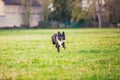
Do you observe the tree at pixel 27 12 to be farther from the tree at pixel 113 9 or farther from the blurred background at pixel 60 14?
the tree at pixel 113 9

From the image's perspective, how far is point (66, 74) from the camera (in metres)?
9.08

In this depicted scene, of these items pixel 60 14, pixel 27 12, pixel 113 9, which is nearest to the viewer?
pixel 113 9

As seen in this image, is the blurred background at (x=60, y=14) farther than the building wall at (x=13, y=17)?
No

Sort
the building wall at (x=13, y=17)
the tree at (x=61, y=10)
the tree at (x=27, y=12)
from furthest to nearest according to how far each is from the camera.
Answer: the tree at (x=27, y=12) → the tree at (x=61, y=10) → the building wall at (x=13, y=17)

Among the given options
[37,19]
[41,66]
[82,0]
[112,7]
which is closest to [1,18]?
[37,19]

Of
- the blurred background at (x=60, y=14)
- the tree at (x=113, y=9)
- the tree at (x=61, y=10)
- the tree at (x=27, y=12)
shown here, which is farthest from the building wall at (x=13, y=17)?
the tree at (x=113, y=9)

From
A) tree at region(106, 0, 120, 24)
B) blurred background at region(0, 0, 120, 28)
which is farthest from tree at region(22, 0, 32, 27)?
tree at region(106, 0, 120, 24)

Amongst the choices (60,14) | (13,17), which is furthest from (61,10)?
(13,17)

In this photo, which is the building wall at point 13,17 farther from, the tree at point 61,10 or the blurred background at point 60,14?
the tree at point 61,10

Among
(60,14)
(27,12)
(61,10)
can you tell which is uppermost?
(61,10)

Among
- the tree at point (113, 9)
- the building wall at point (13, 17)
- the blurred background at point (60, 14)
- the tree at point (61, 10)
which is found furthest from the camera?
the tree at point (61, 10)

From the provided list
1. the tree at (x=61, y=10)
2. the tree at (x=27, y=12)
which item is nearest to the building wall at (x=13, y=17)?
the tree at (x=27, y=12)

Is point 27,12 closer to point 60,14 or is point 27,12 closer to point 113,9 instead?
point 60,14

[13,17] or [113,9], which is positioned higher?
[113,9]
